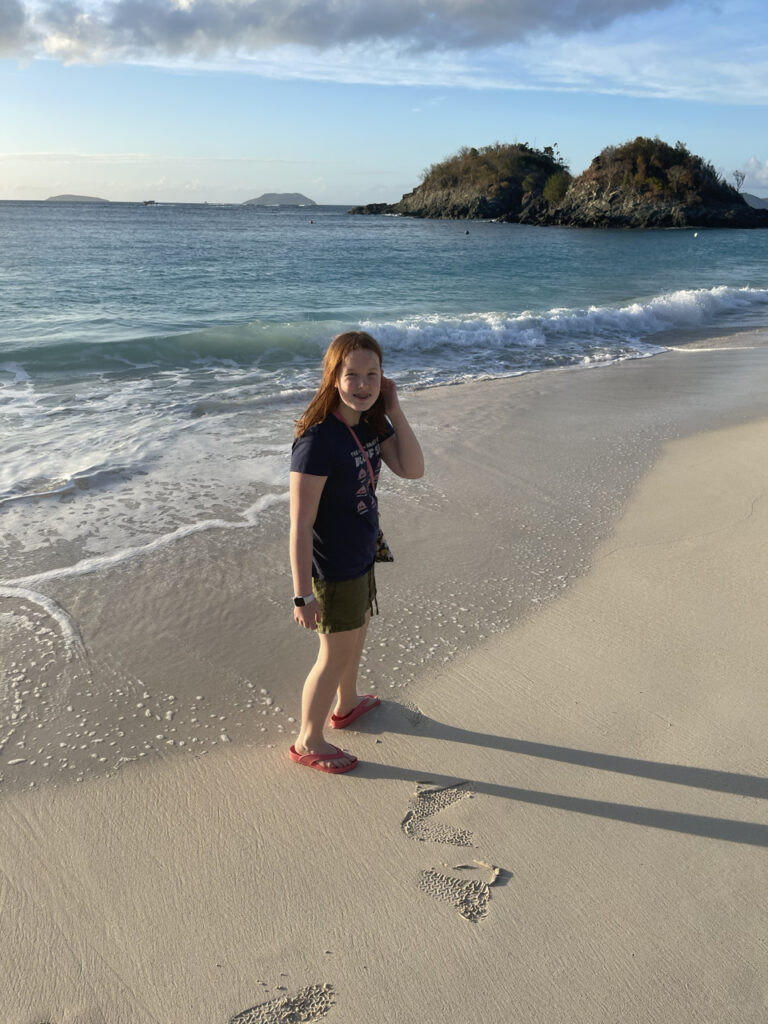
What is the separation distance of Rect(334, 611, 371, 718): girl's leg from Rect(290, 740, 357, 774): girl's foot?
242 millimetres

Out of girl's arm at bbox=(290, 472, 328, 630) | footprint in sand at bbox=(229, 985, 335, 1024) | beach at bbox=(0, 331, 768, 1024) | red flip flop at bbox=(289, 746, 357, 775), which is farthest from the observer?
red flip flop at bbox=(289, 746, 357, 775)

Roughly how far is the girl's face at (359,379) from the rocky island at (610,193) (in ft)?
285

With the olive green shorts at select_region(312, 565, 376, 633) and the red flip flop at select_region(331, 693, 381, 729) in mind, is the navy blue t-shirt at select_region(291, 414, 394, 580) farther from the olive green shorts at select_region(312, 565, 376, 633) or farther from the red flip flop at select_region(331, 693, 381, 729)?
the red flip flop at select_region(331, 693, 381, 729)

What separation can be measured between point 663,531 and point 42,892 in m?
4.10

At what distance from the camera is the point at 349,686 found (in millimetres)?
3225

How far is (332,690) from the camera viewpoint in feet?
9.71

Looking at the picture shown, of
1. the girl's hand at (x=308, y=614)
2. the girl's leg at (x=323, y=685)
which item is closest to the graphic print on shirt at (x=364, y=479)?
the girl's hand at (x=308, y=614)

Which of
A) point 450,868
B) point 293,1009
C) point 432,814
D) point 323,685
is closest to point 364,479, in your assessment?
→ point 323,685

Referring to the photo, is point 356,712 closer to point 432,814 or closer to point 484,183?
point 432,814

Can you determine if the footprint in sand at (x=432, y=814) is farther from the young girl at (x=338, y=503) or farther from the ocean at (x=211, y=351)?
the ocean at (x=211, y=351)

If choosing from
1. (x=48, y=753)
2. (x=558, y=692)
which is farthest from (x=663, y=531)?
(x=48, y=753)

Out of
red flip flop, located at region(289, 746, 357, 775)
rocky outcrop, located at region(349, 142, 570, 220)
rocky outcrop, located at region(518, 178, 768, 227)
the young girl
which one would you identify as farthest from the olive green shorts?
rocky outcrop, located at region(349, 142, 570, 220)

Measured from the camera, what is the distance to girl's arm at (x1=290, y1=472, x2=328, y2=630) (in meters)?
2.61

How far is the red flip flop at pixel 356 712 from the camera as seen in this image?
3.25 m
